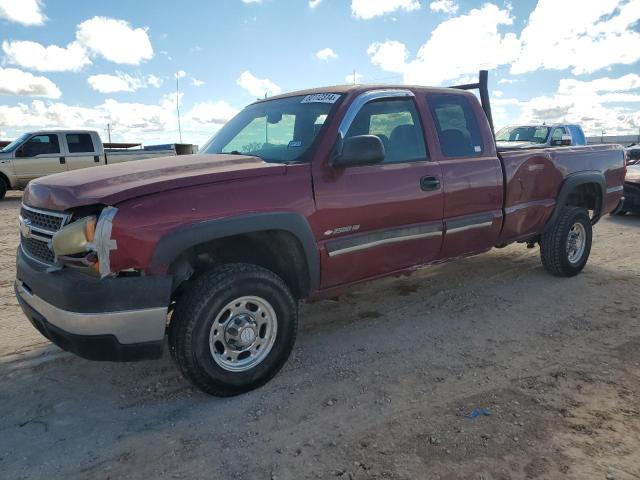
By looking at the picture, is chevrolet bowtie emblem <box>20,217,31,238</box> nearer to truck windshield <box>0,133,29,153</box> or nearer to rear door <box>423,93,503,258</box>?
rear door <box>423,93,503,258</box>

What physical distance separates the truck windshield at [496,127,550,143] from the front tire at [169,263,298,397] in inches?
456

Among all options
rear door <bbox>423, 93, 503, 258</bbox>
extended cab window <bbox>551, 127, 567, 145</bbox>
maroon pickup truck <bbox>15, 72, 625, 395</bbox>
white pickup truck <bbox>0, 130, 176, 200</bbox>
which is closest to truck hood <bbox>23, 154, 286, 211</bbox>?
maroon pickup truck <bbox>15, 72, 625, 395</bbox>

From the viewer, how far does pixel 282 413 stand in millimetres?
2961

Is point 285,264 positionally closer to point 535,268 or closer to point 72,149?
point 535,268

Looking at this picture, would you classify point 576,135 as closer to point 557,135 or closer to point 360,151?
point 557,135

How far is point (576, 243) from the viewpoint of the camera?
5762 millimetres

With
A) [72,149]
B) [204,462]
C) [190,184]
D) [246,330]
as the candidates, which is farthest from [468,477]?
[72,149]

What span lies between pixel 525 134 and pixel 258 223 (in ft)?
40.3

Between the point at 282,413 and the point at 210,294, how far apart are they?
827 millimetres

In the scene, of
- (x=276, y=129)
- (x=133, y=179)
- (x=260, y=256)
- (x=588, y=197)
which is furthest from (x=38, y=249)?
(x=588, y=197)

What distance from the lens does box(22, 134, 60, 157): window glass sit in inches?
525

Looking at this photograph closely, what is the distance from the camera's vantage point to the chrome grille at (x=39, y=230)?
289cm

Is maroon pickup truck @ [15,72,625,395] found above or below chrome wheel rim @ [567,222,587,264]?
above

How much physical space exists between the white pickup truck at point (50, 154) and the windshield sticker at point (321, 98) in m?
9.98
